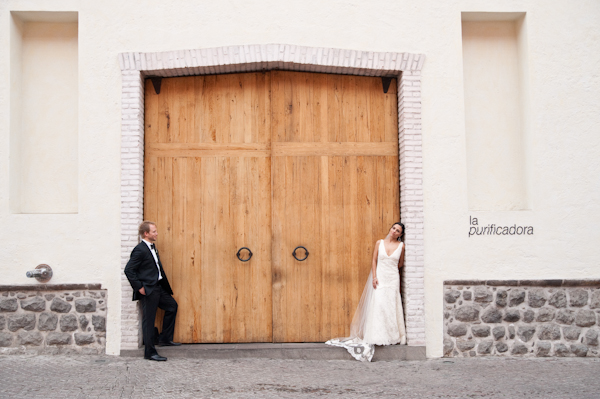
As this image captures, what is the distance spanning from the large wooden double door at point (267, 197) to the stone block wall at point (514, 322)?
50.5 inches

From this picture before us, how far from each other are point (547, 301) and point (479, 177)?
1796 millimetres

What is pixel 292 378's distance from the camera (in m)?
5.55

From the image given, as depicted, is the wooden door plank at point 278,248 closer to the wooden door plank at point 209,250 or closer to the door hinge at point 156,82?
the wooden door plank at point 209,250

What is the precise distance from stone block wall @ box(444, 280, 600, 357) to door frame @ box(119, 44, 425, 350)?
441mm

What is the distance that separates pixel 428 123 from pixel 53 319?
534 cm

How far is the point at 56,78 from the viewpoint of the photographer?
22.5ft

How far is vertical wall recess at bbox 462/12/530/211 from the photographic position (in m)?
6.89

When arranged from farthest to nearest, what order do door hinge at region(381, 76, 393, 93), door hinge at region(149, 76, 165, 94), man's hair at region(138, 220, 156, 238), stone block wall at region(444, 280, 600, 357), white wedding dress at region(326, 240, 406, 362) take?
door hinge at region(381, 76, 393, 93) → door hinge at region(149, 76, 165, 94) → stone block wall at region(444, 280, 600, 357) → white wedding dress at region(326, 240, 406, 362) → man's hair at region(138, 220, 156, 238)

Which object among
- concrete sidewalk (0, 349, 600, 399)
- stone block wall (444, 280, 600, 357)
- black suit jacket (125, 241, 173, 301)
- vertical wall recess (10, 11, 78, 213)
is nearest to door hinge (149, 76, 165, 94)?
vertical wall recess (10, 11, 78, 213)

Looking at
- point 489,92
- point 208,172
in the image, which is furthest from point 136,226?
point 489,92

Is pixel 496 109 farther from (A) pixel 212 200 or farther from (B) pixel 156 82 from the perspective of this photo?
(B) pixel 156 82

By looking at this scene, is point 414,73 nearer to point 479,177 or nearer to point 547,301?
point 479,177

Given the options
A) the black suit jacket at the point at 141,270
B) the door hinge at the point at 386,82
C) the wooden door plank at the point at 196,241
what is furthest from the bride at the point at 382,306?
the black suit jacket at the point at 141,270

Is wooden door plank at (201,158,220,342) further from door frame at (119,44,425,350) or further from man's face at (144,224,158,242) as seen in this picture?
door frame at (119,44,425,350)
